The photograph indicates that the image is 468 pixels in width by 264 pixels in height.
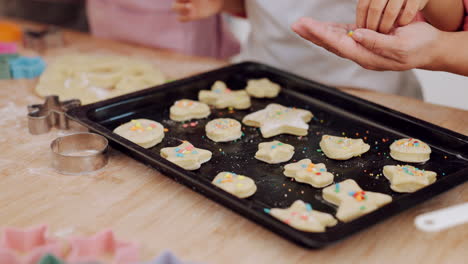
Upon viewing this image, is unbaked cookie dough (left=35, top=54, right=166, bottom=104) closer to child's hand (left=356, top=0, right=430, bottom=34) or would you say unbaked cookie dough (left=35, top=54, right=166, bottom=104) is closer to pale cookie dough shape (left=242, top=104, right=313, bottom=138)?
pale cookie dough shape (left=242, top=104, right=313, bottom=138)

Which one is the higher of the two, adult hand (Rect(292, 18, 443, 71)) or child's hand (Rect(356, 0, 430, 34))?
child's hand (Rect(356, 0, 430, 34))

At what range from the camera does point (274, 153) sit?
1123mm

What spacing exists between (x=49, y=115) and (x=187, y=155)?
425 mm

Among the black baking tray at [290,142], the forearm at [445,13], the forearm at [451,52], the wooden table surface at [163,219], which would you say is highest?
the forearm at [445,13]

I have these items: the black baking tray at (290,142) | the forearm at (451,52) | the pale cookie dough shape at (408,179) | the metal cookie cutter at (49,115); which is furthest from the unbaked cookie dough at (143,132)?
the forearm at (451,52)

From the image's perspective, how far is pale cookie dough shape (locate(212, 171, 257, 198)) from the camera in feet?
3.21

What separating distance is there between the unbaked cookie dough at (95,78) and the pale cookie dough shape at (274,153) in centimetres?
56

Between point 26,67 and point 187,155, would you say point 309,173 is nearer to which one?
point 187,155

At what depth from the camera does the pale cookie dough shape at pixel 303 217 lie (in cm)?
87

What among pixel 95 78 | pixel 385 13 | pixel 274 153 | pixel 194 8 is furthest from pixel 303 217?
pixel 194 8

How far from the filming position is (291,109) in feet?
4.45

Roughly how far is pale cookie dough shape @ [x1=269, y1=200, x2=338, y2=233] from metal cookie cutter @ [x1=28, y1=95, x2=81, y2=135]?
66cm

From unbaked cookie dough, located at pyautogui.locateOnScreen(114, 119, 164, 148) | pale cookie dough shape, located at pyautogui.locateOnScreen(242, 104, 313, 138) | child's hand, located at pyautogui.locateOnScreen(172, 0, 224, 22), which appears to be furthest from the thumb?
child's hand, located at pyautogui.locateOnScreen(172, 0, 224, 22)

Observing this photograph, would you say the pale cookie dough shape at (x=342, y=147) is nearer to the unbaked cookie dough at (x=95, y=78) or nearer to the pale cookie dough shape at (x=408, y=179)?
the pale cookie dough shape at (x=408, y=179)
